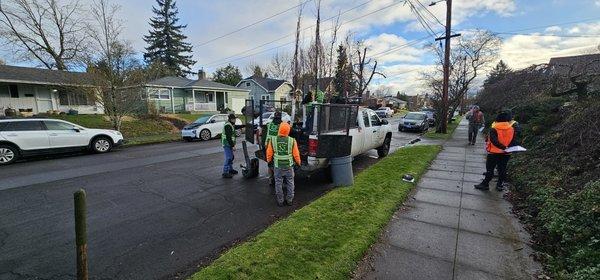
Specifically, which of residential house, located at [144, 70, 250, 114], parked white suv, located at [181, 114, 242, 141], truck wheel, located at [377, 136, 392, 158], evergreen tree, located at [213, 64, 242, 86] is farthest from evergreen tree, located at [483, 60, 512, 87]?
evergreen tree, located at [213, 64, 242, 86]

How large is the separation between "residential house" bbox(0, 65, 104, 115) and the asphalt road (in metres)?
14.9

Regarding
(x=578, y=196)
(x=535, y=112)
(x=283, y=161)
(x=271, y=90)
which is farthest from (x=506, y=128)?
(x=271, y=90)

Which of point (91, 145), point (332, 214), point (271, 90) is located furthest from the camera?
point (271, 90)

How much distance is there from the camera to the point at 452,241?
3.98 metres

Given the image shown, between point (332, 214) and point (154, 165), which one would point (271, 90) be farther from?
point (332, 214)

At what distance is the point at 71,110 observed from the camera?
22.8 metres

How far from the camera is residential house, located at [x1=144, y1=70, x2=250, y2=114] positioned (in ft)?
100

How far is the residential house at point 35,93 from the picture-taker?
20.9 meters

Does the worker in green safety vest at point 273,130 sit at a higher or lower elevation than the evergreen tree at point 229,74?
lower

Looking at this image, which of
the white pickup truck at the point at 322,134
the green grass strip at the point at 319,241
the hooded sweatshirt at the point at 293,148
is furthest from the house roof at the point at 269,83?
the green grass strip at the point at 319,241

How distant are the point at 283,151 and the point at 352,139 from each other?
2.82m

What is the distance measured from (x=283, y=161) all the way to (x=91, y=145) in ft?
35.4

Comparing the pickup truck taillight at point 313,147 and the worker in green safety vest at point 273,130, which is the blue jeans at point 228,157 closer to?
the worker in green safety vest at point 273,130

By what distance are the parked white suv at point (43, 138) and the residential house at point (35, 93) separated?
887 centimetres
